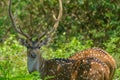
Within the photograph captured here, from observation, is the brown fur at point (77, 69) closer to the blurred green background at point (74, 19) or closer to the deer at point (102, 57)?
the deer at point (102, 57)

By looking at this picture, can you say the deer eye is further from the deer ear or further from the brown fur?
the deer ear

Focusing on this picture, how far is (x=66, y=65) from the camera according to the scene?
9109 millimetres

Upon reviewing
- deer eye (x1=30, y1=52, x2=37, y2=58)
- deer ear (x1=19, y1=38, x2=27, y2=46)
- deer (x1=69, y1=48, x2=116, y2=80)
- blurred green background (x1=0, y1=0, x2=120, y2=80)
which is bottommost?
blurred green background (x1=0, y1=0, x2=120, y2=80)

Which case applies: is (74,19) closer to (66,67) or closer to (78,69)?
(66,67)

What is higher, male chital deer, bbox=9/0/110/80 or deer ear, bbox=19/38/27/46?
deer ear, bbox=19/38/27/46

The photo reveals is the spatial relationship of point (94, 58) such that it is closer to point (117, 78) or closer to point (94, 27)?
point (117, 78)

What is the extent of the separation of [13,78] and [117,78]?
6.22m

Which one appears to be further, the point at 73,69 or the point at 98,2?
the point at 98,2

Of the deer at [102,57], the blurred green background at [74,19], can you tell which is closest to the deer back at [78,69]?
the deer at [102,57]

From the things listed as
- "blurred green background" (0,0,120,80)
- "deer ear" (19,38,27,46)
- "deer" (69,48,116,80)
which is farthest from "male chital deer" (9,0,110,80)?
"blurred green background" (0,0,120,80)

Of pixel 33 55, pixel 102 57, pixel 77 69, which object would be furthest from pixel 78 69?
pixel 102 57

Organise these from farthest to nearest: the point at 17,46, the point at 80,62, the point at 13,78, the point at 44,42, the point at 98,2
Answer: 1. the point at 98,2
2. the point at 17,46
3. the point at 44,42
4. the point at 80,62
5. the point at 13,78

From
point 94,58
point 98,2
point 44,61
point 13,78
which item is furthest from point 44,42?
point 98,2

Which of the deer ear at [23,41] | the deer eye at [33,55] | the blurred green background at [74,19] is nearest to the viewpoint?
the deer eye at [33,55]
